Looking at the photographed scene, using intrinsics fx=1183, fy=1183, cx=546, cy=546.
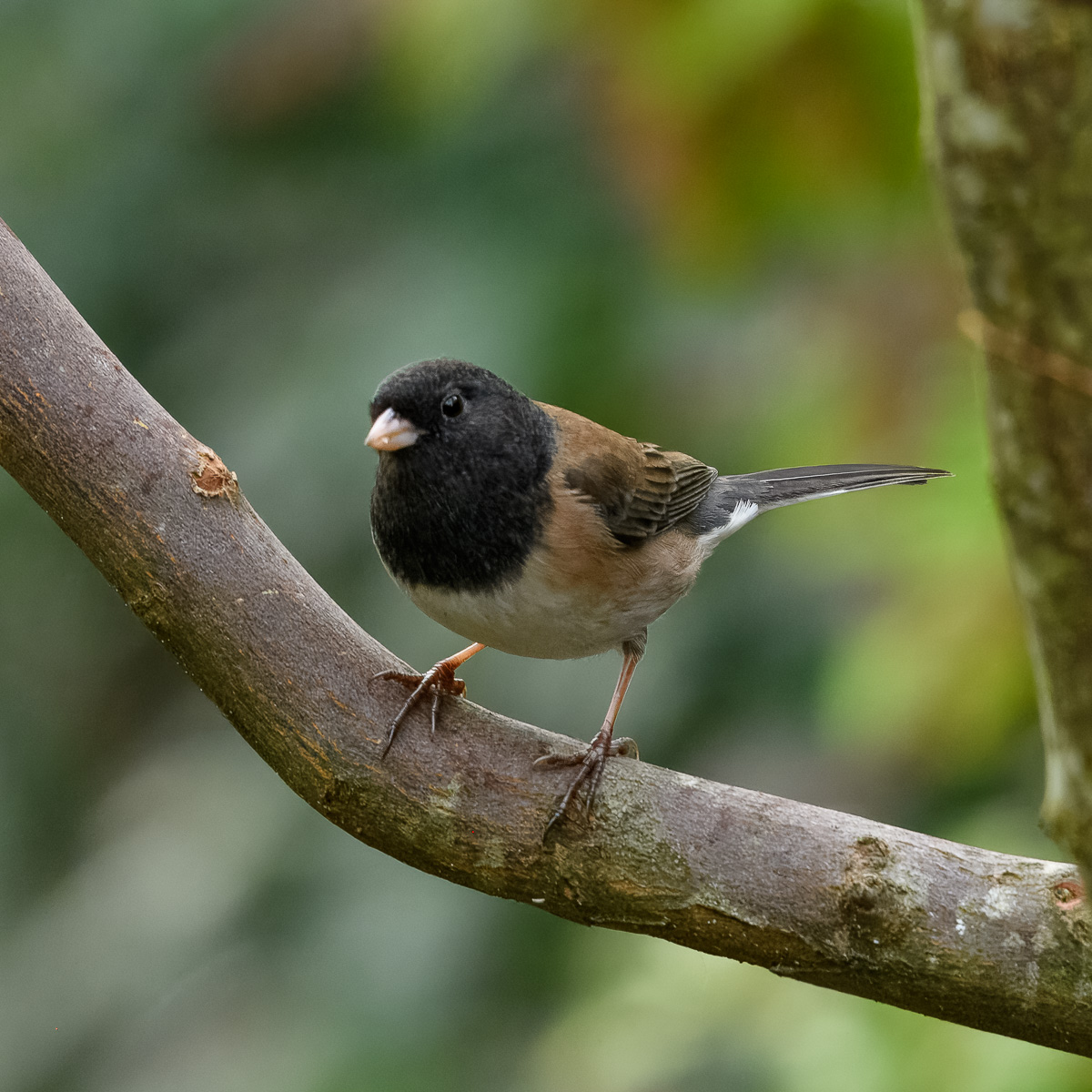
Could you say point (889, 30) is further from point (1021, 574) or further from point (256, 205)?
point (256, 205)

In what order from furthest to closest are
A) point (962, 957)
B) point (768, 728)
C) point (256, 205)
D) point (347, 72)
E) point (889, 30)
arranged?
point (256, 205) < point (347, 72) < point (768, 728) < point (889, 30) < point (962, 957)

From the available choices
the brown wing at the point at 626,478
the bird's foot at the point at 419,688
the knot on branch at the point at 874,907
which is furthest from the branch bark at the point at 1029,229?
the brown wing at the point at 626,478

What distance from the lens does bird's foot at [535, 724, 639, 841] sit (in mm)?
1771

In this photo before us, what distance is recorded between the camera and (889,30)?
6.66 ft

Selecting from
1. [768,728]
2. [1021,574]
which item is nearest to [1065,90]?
[1021,574]

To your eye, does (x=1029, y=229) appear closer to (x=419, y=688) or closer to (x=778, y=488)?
(x=419, y=688)

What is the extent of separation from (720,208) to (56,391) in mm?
1340

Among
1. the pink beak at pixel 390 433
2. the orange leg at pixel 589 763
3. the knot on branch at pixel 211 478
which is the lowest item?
the orange leg at pixel 589 763

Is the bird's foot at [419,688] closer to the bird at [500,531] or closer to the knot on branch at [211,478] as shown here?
the bird at [500,531]

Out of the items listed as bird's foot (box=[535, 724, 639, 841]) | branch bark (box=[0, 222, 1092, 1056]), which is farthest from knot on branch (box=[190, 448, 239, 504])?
bird's foot (box=[535, 724, 639, 841])

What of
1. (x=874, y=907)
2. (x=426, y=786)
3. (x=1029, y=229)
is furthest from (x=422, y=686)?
(x=1029, y=229)

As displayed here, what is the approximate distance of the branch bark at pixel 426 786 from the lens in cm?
166

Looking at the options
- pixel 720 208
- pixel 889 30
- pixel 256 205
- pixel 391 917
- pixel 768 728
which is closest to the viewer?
pixel 889 30

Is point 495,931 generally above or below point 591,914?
below
